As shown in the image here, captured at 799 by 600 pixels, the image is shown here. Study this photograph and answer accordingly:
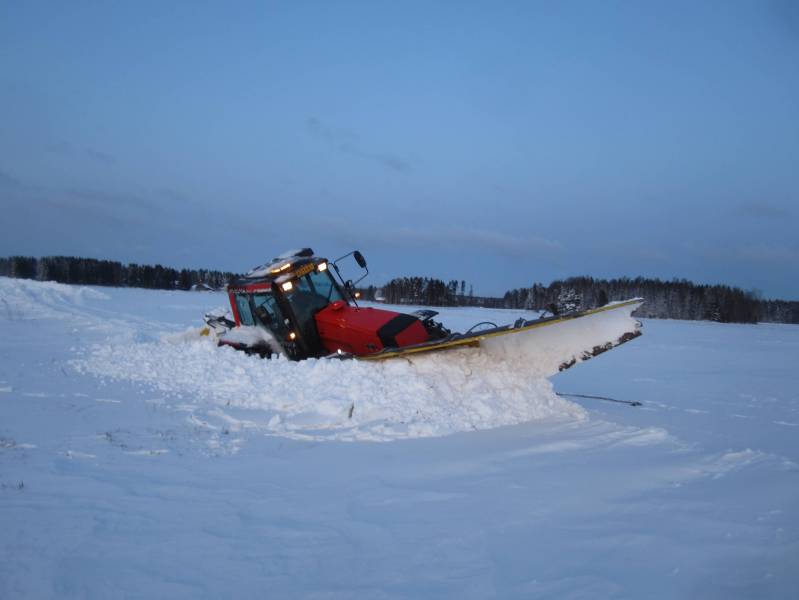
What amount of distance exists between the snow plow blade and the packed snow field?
21 cm

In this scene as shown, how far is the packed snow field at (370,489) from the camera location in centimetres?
262

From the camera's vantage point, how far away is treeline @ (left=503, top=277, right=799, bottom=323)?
Answer: 73938 millimetres

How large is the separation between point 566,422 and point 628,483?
2425mm

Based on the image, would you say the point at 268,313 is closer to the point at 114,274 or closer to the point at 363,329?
the point at 363,329

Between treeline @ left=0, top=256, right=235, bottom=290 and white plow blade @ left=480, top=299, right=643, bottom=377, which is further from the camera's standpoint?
treeline @ left=0, top=256, right=235, bottom=290

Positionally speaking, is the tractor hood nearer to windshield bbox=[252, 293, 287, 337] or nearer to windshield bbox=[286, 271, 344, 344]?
windshield bbox=[286, 271, 344, 344]

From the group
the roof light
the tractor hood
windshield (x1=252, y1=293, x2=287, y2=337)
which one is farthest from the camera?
windshield (x1=252, y1=293, x2=287, y2=337)

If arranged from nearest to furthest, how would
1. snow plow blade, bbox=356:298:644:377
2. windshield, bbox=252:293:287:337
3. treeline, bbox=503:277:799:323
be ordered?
snow plow blade, bbox=356:298:644:377 → windshield, bbox=252:293:287:337 → treeline, bbox=503:277:799:323

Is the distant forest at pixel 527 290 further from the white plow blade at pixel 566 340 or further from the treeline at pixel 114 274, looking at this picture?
the white plow blade at pixel 566 340

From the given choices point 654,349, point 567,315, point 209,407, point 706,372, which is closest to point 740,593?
point 567,315

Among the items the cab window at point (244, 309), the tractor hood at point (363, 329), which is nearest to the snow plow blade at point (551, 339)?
the tractor hood at point (363, 329)

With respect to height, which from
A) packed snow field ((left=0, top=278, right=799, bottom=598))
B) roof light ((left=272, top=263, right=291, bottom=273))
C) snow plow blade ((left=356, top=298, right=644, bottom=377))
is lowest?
packed snow field ((left=0, top=278, right=799, bottom=598))

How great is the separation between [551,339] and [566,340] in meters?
0.23

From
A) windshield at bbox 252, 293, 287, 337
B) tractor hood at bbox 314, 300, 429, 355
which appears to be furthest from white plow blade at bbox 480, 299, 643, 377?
windshield at bbox 252, 293, 287, 337
